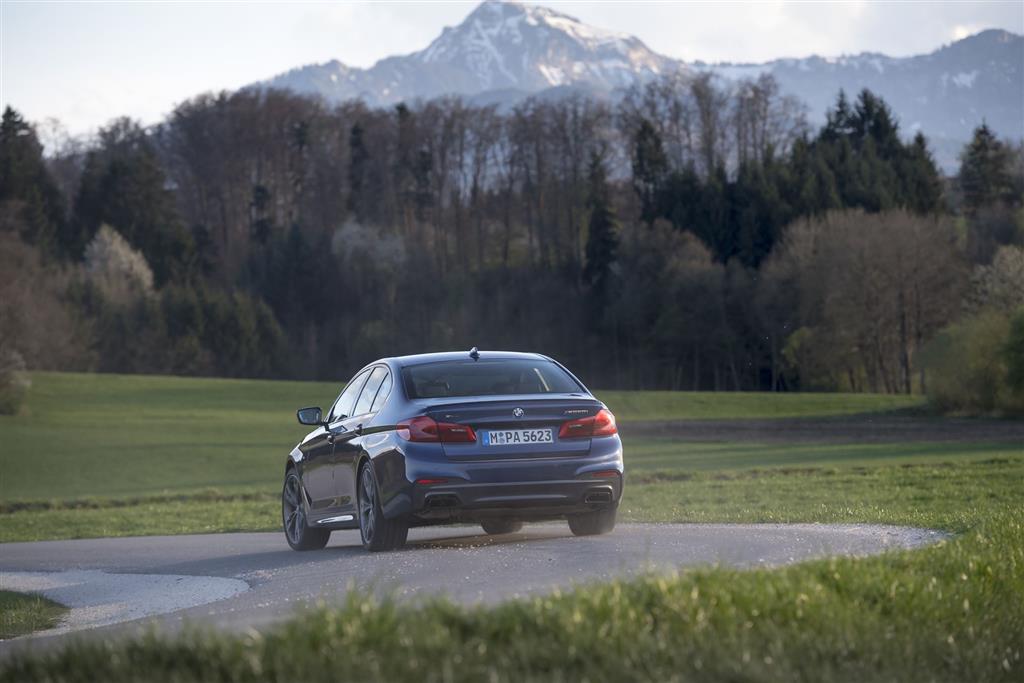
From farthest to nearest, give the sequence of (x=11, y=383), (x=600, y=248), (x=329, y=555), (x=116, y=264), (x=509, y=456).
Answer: (x=116, y=264) → (x=600, y=248) → (x=11, y=383) → (x=329, y=555) → (x=509, y=456)

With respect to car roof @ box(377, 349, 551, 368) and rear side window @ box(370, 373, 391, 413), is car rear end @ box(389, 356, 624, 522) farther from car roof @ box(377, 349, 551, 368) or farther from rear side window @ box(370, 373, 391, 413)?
car roof @ box(377, 349, 551, 368)

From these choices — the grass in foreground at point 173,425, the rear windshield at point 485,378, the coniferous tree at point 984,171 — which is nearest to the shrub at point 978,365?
A: the grass in foreground at point 173,425

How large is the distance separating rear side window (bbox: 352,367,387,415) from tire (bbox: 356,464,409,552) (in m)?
0.73

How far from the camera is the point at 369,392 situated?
13445 mm

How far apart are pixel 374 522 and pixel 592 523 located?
2028 millimetres

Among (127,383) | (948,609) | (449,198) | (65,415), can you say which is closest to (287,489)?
(948,609)

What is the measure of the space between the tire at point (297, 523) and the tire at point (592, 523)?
269cm

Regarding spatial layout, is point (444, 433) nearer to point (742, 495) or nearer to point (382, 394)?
point (382, 394)

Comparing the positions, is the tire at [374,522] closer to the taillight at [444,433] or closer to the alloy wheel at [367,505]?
the alloy wheel at [367,505]

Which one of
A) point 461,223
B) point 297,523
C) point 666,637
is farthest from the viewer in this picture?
point 461,223

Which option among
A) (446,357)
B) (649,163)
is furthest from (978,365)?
(649,163)

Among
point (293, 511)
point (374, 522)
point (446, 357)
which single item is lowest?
point (293, 511)

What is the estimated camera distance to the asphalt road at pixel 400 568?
9.30 m

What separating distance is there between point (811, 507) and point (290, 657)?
41.7ft
